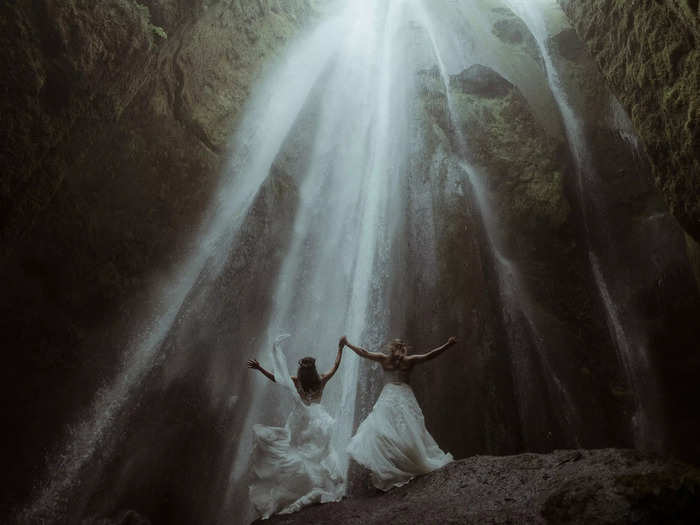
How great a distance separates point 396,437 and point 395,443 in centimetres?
7

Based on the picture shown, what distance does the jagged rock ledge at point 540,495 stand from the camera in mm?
3178

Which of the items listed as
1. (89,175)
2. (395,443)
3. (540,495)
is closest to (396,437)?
(395,443)

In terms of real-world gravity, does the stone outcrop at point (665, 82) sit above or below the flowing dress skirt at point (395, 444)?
above

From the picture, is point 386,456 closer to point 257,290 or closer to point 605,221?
point 257,290

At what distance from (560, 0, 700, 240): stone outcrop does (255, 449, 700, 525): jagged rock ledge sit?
17.6 ft

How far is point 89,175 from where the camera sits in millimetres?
8500

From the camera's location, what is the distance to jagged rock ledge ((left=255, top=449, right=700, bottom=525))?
10.4 feet

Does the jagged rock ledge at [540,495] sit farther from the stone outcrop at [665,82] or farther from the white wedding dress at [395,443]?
the stone outcrop at [665,82]

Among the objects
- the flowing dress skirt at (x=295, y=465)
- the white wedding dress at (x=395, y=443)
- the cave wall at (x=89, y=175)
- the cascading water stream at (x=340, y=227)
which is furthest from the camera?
the cascading water stream at (x=340, y=227)

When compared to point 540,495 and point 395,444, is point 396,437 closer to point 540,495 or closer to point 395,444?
point 395,444

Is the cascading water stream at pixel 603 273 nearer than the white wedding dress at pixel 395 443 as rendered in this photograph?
No

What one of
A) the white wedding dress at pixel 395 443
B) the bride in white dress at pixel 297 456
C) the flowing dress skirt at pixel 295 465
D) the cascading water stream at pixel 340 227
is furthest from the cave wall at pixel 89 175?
the white wedding dress at pixel 395 443

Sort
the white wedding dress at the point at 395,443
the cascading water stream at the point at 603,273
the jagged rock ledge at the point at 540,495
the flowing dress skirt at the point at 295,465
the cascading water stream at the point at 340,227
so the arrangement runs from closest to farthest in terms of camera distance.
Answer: the jagged rock ledge at the point at 540,495 → the flowing dress skirt at the point at 295,465 → the white wedding dress at the point at 395,443 → the cascading water stream at the point at 340,227 → the cascading water stream at the point at 603,273

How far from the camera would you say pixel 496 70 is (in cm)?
1526
